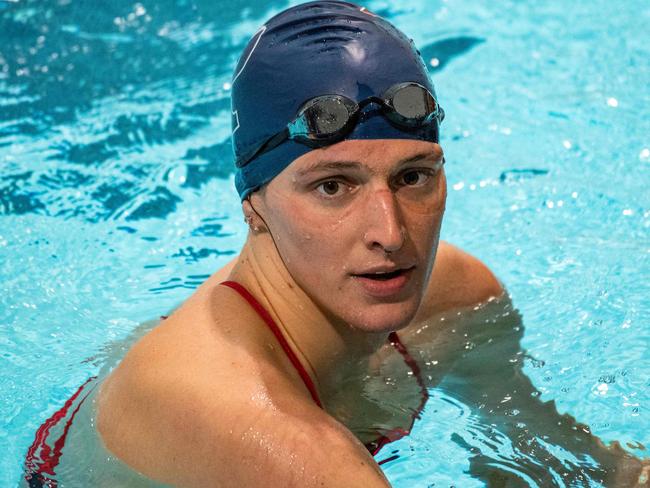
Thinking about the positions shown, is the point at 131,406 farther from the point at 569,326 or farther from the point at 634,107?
the point at 634,107

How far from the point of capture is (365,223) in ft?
8.66

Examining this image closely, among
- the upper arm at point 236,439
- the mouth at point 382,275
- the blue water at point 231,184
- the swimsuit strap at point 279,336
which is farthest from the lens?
the blue water at point 231,184

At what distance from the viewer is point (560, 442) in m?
3.34

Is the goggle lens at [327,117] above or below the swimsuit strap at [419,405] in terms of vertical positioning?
above

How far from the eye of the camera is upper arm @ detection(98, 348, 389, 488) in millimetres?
2367

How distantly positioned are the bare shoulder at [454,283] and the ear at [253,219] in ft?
3.14

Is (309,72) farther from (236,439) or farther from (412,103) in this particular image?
(236,439)

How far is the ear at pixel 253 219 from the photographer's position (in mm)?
2973

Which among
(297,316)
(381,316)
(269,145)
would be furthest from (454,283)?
(269,145)

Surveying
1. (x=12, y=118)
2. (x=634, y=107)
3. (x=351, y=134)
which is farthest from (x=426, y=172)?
(x=12, y=118)

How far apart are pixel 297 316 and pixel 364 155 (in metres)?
0.56

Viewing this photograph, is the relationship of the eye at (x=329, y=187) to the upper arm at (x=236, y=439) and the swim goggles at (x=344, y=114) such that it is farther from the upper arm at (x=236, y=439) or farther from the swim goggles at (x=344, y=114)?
the upper arm at (x=236, y=439)

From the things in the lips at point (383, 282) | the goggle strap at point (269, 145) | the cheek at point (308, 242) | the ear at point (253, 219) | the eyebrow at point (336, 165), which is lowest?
the lips at point (383, 282)

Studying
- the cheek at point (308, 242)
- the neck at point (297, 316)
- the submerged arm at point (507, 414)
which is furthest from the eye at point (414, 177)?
the submerged arm at point (507, 414)
